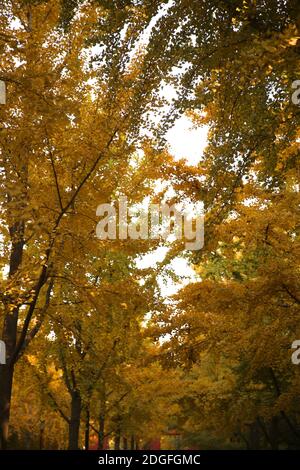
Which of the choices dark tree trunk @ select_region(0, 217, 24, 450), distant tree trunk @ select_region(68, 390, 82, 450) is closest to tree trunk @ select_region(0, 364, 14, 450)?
dark tree trunk @ select_region(0, 217, 24, 450)

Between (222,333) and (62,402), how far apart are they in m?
8.56

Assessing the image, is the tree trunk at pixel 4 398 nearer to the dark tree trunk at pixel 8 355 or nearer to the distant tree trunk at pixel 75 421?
the dark tree trunk at pixel 8 355

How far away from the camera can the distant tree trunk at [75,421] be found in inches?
437

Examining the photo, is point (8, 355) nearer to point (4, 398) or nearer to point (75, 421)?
point (4, 398)

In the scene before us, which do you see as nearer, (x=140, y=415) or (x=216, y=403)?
(x=216, y=403)

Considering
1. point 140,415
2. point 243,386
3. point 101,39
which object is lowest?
point 140,415

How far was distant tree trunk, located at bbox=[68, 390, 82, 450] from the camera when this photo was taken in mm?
11094

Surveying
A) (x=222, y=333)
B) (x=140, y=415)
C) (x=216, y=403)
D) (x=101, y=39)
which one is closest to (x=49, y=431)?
(x=140, y=415)

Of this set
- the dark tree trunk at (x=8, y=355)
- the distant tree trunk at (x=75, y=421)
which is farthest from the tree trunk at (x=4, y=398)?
the distant tree trunk at (x=75, y=421)

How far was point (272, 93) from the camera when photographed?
15.4 ft

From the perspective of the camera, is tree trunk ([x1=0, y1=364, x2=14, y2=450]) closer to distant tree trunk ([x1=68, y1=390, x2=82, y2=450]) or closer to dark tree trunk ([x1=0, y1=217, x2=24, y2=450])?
dark tree trunk ([x1=0, y1=217, x2=24, y2=450])

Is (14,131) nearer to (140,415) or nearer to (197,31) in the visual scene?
(197,31)

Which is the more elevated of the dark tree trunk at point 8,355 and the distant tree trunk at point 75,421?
the dark tree trunk at point 8,355

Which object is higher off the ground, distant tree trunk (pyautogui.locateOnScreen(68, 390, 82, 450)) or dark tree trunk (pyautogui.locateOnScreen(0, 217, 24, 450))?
dark tree trunk (pyautogui.locateOnScreen(0, 217, 24, 450))
